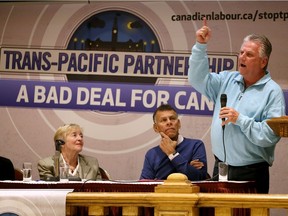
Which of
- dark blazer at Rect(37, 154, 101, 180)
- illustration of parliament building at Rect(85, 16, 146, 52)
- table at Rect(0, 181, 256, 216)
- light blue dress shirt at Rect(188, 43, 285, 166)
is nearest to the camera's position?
table at Rect(0, 181, 256, 216)

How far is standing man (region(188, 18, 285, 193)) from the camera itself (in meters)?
3.75

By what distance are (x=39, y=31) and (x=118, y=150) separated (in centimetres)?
128

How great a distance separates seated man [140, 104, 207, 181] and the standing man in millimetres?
538

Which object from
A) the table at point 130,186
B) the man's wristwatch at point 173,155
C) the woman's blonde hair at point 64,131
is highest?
the woman's blonde hair at point 64,131

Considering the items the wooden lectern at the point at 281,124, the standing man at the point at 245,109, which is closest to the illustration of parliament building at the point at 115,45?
the standing man at the point at 245,109

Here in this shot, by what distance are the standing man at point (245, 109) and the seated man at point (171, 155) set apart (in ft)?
1.77

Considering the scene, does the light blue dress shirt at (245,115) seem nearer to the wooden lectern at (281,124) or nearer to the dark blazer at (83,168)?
the wooden lectern at (281,124)

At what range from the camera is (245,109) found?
393 centimetres

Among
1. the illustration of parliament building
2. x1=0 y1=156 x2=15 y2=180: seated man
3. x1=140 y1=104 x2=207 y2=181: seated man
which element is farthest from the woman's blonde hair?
the illustration of parliament building

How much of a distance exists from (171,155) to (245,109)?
0.85 m

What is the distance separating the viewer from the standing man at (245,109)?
3752mm

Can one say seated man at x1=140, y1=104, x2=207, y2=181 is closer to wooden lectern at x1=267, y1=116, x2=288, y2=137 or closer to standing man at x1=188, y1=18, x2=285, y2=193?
standing man at x1=188, y1=18, x2=285, y2=193

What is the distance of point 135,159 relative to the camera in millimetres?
6367

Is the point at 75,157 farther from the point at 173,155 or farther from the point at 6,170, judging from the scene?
the point at 173,155
